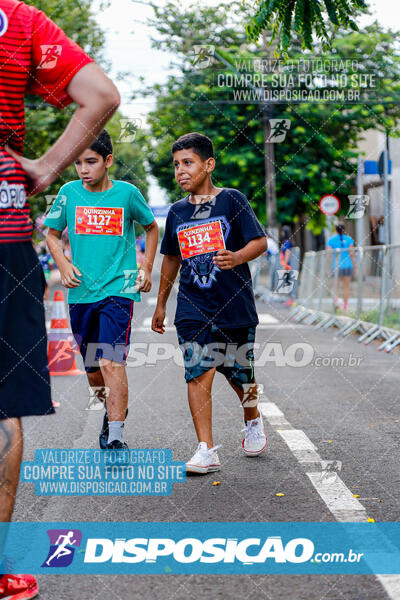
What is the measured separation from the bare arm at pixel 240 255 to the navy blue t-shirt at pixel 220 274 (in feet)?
0.15

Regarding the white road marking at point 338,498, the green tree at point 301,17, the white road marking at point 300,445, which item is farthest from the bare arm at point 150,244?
the green tree at point 301,17

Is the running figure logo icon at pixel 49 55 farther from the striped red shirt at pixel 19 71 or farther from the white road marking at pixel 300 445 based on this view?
the white road marking at pixel 300 445

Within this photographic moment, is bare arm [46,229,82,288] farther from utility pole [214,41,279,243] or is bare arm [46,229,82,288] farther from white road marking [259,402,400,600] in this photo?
utility pole [214,41,279,243]

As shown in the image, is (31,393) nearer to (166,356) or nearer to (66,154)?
(66,154)

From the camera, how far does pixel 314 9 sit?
21.4 feet

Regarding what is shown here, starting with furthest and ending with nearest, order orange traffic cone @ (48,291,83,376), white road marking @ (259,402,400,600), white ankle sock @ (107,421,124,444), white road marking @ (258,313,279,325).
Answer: white road marking @ (258,313,279,325) < orange traffic cone @ (48,291,83,376) < white ankle sock @ (107,421,124,444) < white road marking @ (259,402,400,600)

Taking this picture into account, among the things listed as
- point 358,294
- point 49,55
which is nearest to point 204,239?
point 49,55

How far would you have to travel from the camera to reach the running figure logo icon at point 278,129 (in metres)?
23.9

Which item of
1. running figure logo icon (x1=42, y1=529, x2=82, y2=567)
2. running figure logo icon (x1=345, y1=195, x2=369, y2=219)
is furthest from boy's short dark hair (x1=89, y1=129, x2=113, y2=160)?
running figure logo icon (x1=345, y1=195, x2=369, y2=219)

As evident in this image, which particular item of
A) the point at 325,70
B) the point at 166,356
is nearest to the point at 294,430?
the point at 166,356

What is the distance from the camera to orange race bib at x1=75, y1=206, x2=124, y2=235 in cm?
510

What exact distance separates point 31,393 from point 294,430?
134 inches

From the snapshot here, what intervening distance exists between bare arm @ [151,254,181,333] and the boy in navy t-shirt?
0.15 m

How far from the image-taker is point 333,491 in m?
4.29
